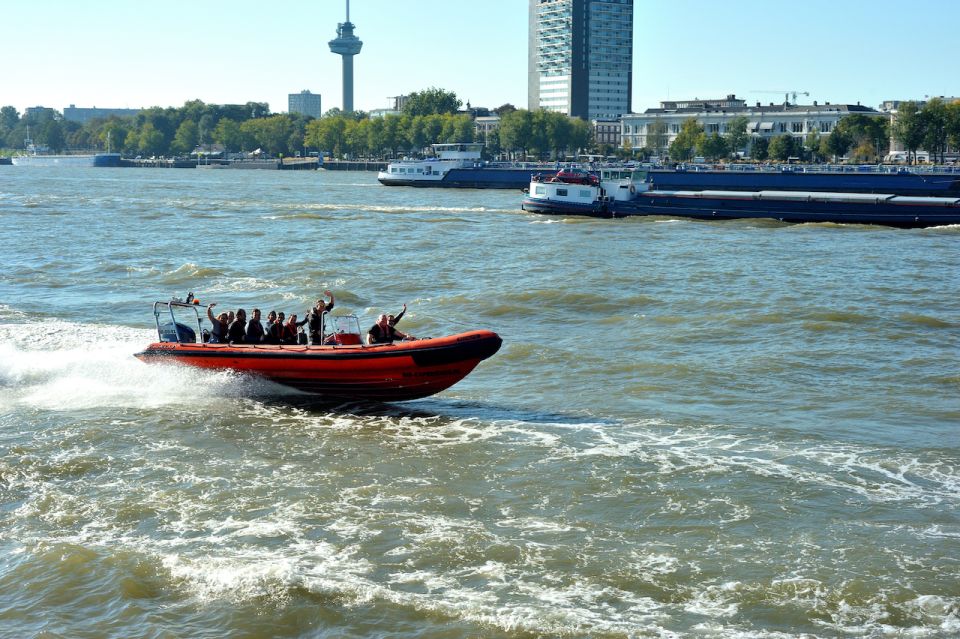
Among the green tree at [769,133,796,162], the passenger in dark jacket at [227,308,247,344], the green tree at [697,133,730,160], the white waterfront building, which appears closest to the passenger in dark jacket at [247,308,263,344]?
the passenger in dark jacket at [227,308,247,344]

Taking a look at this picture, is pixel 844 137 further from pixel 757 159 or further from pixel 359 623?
pixel 359 623

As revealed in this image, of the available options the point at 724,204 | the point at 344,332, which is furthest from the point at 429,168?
the point at 344,332

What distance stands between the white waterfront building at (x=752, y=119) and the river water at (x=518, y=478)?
138212mm

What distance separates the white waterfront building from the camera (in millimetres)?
167250

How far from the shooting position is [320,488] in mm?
15883

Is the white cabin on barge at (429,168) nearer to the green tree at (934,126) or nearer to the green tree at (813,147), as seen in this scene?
the green tree at (813,147)

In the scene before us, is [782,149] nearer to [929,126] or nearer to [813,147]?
[813,147]

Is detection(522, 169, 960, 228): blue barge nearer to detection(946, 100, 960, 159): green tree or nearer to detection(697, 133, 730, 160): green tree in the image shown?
detection(946, 100, 960, 159): green tree

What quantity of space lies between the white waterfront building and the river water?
5441 inches

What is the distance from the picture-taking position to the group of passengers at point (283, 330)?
19906 millimetres

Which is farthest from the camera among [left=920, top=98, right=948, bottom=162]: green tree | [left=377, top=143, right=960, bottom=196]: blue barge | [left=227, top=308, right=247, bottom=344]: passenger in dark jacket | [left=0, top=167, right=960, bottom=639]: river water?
[left=920, top=98, right=948, bottom=162]: green tree

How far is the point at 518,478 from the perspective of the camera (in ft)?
53.6

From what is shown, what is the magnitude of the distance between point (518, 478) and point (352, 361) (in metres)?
4.64

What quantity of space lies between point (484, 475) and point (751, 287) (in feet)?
75.7
